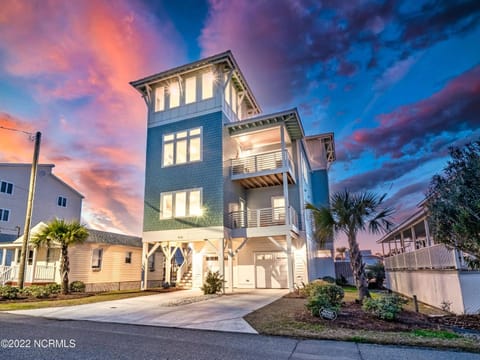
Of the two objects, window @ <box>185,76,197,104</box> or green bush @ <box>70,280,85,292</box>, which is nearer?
green bush @ <box>70,280,85,292</box>

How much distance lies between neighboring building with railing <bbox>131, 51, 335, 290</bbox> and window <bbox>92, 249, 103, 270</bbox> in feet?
11.1

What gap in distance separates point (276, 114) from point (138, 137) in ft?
37.3

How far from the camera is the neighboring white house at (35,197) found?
2806cm

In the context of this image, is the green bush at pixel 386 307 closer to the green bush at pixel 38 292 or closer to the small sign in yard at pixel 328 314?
the small sign in yard at pixel 328 314

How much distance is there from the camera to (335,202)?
1167 cm

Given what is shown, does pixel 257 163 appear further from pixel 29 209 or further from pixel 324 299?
pixel 29 209

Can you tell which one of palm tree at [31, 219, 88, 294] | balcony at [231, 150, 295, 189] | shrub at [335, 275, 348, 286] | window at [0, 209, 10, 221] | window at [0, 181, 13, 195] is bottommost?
shrub at [335, 275, 348, 286]

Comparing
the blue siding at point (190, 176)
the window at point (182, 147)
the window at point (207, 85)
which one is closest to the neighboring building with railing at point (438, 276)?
the blue siding at point (190, 176)

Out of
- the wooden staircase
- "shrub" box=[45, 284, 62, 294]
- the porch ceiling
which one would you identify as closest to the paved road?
"shrub" box=[45, 284, 62, 294]

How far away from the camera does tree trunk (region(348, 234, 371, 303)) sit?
1076cm

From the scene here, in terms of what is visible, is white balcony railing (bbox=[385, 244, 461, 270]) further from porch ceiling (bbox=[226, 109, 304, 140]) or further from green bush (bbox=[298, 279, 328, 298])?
porch ceiling (bbox=[226, 109, 304, 140])

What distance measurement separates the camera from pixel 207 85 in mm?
18969

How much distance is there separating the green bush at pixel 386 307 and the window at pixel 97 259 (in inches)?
677

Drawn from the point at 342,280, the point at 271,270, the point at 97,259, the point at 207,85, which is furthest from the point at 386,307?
the point at 342,280
